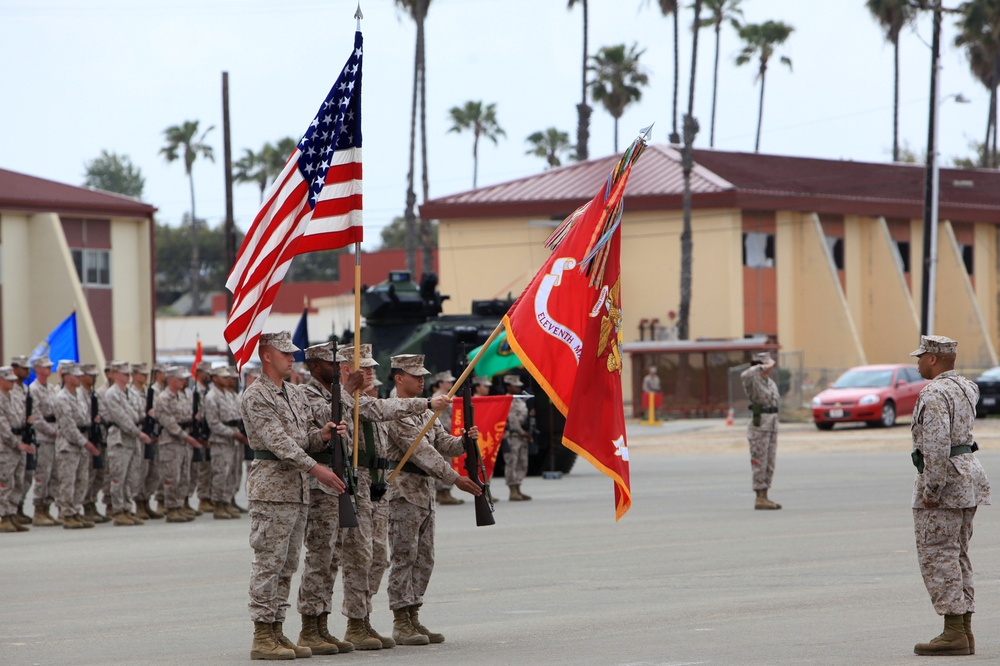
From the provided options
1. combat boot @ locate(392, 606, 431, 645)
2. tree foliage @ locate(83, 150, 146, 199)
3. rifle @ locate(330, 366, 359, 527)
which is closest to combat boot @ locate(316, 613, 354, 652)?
combat boot @ locate(392, 606, 431, 645)

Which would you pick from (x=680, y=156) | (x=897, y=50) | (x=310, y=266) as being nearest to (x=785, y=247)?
(x=680, y=156)

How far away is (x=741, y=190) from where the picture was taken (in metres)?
50.5

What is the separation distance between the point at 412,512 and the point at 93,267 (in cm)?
3927

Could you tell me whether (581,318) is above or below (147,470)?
above

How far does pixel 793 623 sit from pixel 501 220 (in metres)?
45.6

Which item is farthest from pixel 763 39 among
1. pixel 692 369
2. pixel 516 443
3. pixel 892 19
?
pixel 516 443

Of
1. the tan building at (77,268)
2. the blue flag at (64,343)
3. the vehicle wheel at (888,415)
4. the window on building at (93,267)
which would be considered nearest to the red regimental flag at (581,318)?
the blue flag at (64,343)

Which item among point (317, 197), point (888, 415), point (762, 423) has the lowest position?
point (888, 415)

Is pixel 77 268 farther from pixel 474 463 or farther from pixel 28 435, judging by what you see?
pixel 474 463

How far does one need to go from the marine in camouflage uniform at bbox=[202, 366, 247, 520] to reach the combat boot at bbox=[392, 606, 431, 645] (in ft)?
33.8

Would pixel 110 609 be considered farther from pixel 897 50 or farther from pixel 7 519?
pixel 897 50

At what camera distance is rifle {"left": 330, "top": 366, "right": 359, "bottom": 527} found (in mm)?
9125

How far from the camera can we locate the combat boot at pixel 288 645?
9180 mm

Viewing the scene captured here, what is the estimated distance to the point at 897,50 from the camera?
7600 cm
